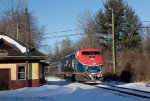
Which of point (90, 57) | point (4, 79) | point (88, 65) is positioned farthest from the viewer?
point (90, 57)

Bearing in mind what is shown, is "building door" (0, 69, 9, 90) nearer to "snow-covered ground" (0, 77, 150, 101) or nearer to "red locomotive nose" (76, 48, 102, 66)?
"snow-covered ground" (0, 77, 150, 101)

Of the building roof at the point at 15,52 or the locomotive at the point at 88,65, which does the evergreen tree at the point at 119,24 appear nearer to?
the locomotive at the point at 88,65

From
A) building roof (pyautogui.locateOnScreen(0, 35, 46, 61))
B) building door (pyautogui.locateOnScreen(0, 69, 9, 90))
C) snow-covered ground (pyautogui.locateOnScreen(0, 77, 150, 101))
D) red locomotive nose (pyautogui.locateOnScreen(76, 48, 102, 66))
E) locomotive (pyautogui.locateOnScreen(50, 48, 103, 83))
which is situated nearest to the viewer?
snow-covered ground (pyautogui.locateOnScreen(0, 77, 150, 101))

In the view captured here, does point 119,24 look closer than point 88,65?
No

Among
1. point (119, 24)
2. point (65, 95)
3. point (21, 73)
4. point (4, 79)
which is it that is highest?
point (119, 24)

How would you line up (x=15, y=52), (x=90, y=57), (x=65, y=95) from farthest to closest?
(x=90, y=57)
(x=15, y=52)
(x=65, y=95)

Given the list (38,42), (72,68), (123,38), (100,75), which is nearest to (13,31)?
(38,42)

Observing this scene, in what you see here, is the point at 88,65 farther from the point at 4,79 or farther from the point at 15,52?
the point at 4,79

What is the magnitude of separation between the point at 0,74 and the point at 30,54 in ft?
11.3

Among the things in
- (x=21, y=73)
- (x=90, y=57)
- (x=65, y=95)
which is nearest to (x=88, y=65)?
(x=90, y=57)

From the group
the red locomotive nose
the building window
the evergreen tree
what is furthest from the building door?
the evergreen tree

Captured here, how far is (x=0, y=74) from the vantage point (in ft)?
114

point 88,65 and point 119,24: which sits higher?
point 119,24

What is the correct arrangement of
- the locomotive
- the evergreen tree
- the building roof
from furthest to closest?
1. the evergreen tree
2. the locomotive
3. the building roof
